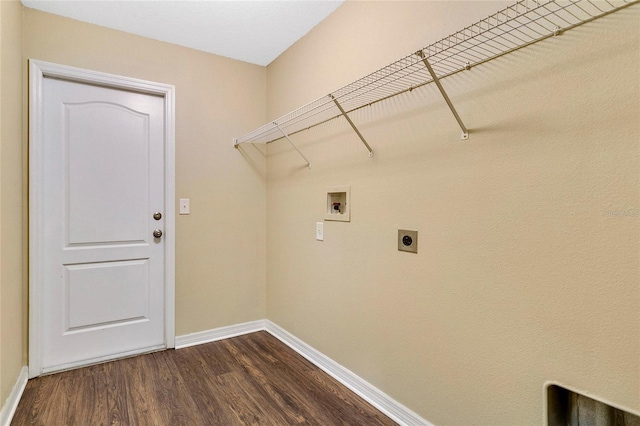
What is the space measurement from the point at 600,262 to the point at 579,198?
206 millimetres

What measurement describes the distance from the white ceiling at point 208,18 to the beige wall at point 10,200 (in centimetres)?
40

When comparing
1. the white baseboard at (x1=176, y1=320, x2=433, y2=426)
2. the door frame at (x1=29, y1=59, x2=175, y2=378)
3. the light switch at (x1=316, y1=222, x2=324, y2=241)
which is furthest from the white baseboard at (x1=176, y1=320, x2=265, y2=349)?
the light switch at (x1=316, y1=222, x2=324, y2=241)

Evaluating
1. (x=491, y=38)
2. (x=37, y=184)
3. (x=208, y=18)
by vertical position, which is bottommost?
(x=37, y=184)

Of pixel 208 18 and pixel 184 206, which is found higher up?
pixel 208 18

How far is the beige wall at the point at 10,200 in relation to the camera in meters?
1.61

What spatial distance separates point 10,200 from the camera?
178 cm

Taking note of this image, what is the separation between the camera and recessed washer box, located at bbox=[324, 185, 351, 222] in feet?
6.52

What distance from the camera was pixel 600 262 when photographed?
100cm

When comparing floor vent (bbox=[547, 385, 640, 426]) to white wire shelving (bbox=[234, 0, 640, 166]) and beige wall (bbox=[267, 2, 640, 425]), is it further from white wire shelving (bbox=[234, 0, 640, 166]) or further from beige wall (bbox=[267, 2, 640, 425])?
white wire shelving (bbox=[234, 0, 640, 166])

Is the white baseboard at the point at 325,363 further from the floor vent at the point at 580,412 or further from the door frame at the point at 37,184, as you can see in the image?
the door frame at the point at 37,184

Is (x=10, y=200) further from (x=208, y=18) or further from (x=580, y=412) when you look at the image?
(x=580, y=412)

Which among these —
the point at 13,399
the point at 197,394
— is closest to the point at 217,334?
the point at 197,394

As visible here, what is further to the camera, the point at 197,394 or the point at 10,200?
the point at 197,394

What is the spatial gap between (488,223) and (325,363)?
1.47m
